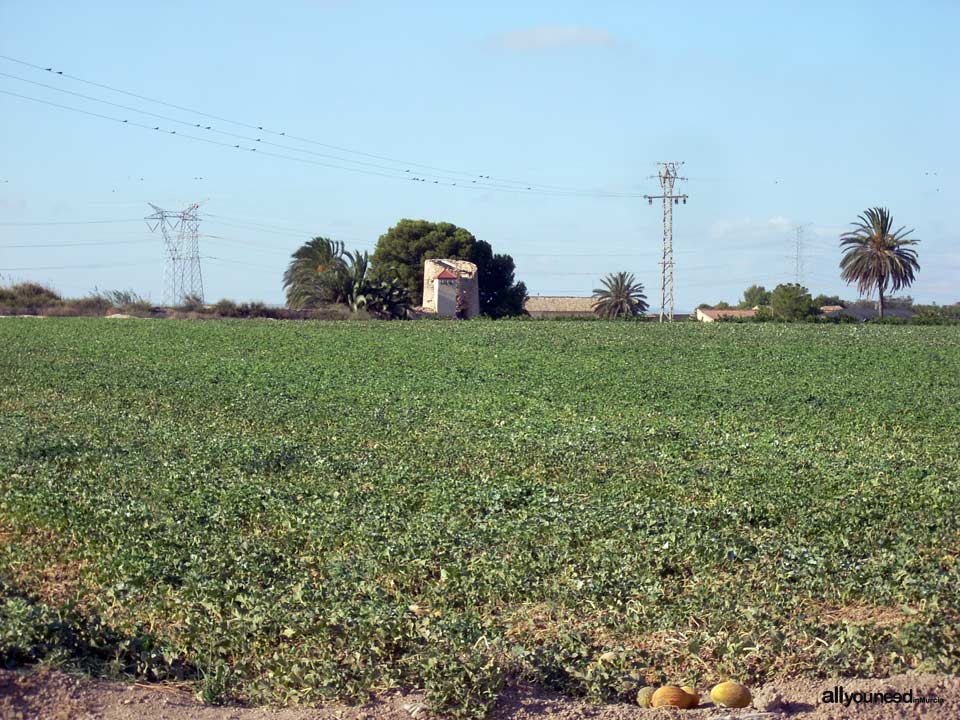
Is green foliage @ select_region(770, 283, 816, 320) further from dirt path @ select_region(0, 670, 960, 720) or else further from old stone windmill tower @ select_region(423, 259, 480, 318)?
dirt path @ select_region(0, 670, 960, 720)

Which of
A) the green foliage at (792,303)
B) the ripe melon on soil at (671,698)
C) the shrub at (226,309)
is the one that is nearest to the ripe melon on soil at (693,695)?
the ripe melon on soil at (671,698)

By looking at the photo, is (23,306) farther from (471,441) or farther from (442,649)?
(442,649)

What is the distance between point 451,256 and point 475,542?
8541cm

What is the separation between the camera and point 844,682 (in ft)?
18.4

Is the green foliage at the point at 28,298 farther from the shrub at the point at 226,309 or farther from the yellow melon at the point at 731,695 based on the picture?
the yellow melon at the point at 731,695

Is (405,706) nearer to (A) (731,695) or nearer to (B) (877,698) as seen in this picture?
(A) (731,695)

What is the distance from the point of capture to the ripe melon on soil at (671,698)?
5.36 meters

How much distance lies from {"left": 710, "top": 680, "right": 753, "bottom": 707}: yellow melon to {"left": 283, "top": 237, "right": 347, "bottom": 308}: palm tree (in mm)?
65575

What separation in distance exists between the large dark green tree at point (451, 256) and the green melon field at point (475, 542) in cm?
7329

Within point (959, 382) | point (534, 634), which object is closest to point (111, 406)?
point (534, 634)

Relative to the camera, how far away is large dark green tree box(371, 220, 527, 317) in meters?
93.2

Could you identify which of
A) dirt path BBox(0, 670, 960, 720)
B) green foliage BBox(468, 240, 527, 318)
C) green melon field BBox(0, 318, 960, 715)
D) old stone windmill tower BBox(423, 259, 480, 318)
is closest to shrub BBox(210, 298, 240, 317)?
old stone windmill tower BBox(423, 259, 480, 318)

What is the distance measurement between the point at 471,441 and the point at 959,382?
47.9 ft

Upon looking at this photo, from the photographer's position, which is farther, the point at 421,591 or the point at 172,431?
the point at 172,431
